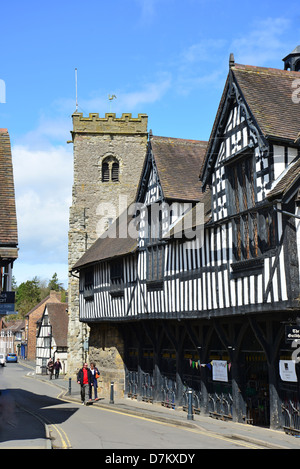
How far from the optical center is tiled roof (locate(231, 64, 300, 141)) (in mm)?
12820

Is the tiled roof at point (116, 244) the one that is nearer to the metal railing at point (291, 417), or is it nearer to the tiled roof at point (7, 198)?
the tiled roof at point (7, 198)

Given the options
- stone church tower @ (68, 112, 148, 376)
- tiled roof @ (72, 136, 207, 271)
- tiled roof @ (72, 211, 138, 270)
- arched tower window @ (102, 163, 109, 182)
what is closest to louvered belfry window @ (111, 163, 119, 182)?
stone church tower @ (68, 112, 148, 376)

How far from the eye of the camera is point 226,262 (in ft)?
46.2

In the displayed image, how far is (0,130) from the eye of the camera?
16.4m

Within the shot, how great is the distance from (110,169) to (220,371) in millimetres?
21890

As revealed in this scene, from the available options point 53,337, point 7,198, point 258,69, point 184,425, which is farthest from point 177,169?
point 53,337

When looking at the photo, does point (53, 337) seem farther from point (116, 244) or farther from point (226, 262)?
point (226, 262)

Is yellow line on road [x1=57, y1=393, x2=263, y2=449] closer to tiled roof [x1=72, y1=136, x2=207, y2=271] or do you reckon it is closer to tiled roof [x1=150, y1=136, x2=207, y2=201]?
tiled roof [x1=72, y1=136, x2=207, y2=271]

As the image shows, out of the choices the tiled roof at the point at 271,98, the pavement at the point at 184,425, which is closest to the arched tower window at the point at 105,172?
the pavement at the point at 184,425

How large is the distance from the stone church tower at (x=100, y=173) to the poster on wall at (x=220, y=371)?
60.4 feet

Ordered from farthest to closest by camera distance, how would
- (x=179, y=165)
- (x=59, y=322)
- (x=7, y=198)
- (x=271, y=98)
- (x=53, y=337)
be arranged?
(x=59, y=322), (x=53, y=337), (x=179, y=165), (x=7, y=198), (x=271, y=98)

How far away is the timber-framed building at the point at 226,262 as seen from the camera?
12281 mm
